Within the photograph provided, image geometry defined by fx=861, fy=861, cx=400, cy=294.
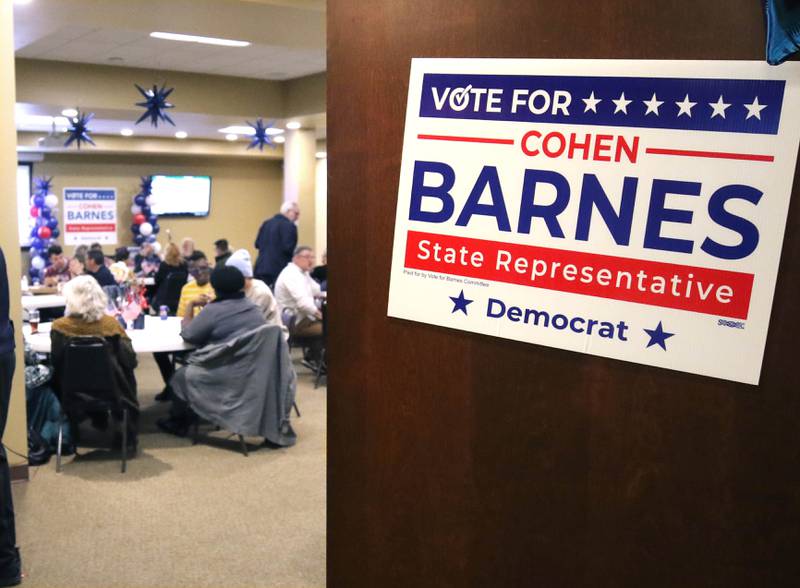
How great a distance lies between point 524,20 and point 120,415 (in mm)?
4179

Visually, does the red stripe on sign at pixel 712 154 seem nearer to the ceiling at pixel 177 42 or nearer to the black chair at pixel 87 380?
the black chair at pixel 87 380

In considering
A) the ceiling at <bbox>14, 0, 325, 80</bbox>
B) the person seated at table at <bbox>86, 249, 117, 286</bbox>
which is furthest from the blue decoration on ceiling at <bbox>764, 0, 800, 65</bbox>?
the person seated at table at <bbox>86, 249, 117, 286</bbox>

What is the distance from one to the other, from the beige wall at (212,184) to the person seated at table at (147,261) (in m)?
2.89

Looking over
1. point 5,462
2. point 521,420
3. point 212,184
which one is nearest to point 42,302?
point 5,462

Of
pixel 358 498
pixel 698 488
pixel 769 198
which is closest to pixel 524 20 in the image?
pixel 769 198

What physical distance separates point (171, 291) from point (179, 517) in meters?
4.82

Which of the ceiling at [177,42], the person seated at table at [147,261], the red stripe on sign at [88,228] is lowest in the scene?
the person seated at table at [147,261]

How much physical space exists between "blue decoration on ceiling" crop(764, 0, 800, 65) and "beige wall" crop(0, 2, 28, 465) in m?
4.10

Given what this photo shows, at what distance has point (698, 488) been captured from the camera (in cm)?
154

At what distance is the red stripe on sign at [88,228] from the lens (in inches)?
633

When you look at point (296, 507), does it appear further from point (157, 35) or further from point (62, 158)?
point (62, 158)

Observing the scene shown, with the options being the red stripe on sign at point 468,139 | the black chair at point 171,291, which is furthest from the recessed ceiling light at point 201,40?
the red stripe on sign at point 468,139

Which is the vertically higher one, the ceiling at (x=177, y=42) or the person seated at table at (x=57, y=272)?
the ceiling at (x=177, y=42)

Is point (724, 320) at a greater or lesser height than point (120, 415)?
greater
